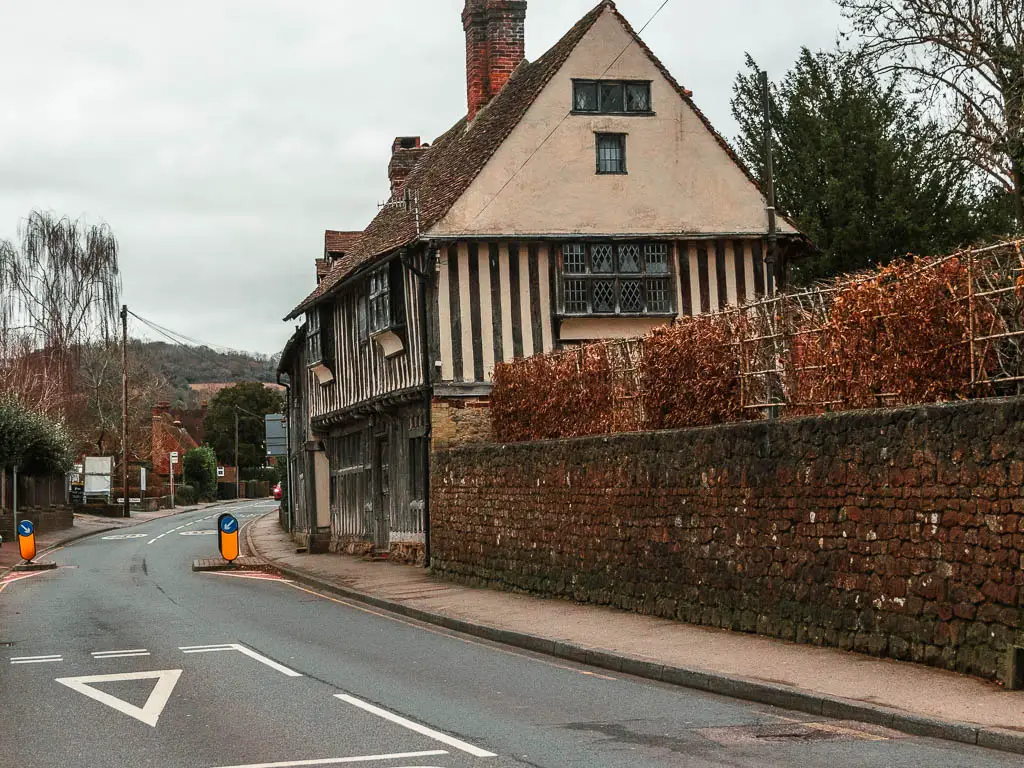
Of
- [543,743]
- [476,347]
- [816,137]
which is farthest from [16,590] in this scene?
[816,137]

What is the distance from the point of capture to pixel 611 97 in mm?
22984

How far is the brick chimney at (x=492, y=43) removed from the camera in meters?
26.3

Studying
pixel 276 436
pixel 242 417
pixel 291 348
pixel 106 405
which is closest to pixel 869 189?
pixel 291 348

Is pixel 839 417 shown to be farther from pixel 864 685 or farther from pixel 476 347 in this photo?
pixel 476 347

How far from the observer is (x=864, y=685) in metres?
9.51

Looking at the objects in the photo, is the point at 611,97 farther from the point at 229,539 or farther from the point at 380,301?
the point at 229,539

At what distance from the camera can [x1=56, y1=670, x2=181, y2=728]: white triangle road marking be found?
31.0 ft

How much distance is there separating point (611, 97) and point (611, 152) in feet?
3.21

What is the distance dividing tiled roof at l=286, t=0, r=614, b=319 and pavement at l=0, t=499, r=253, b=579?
9.72 meters

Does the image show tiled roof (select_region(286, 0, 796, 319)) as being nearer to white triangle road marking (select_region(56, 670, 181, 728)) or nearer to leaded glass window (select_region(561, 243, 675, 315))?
leaded glass window (select_region(561, 243, 675, 315))

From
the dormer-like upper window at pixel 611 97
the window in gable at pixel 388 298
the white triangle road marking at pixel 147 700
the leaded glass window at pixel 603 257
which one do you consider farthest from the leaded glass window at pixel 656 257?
the white triangle road marking at pixel 147 700

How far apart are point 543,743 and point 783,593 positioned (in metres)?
4.90

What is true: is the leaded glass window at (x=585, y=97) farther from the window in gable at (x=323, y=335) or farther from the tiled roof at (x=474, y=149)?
the window in gable at (x=323, y=335)

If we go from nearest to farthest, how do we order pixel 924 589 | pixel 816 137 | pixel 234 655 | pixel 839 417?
pixel 924 589, pixel 839 417, pixel 234 655, pixel 816 137
